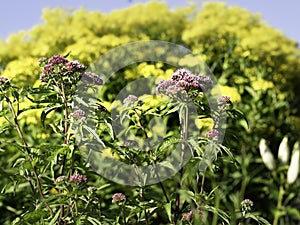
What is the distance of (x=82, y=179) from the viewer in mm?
2328

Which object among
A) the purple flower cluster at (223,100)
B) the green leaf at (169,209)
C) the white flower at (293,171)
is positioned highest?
the purple flower cluster at (223,100)

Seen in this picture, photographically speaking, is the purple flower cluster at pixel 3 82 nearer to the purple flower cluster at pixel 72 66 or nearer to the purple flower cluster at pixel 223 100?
the purple flower cluster at pixel 72 66

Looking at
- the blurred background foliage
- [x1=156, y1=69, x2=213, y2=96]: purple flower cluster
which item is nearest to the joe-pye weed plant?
[x1=156, y1=69, x2=213, y2=96]: purple flower cluster

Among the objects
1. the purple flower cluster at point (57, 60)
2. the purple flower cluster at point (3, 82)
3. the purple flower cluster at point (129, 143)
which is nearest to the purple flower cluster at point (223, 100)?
the purple flower cluster at point (129, 143)

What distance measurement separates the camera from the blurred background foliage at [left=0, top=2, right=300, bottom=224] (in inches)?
213

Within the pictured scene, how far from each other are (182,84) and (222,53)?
206 inches

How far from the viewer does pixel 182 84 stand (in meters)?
2.22

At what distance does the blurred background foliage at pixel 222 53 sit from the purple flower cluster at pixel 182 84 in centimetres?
204

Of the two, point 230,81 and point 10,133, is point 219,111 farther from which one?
point 230,81

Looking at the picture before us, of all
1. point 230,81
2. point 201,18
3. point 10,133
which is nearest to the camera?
point 10,133

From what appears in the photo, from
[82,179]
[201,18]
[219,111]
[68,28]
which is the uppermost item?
[201,18]

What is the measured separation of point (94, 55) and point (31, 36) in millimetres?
3273

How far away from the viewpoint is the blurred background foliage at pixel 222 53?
541 cm

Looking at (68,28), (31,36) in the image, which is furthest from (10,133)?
(31,36)
